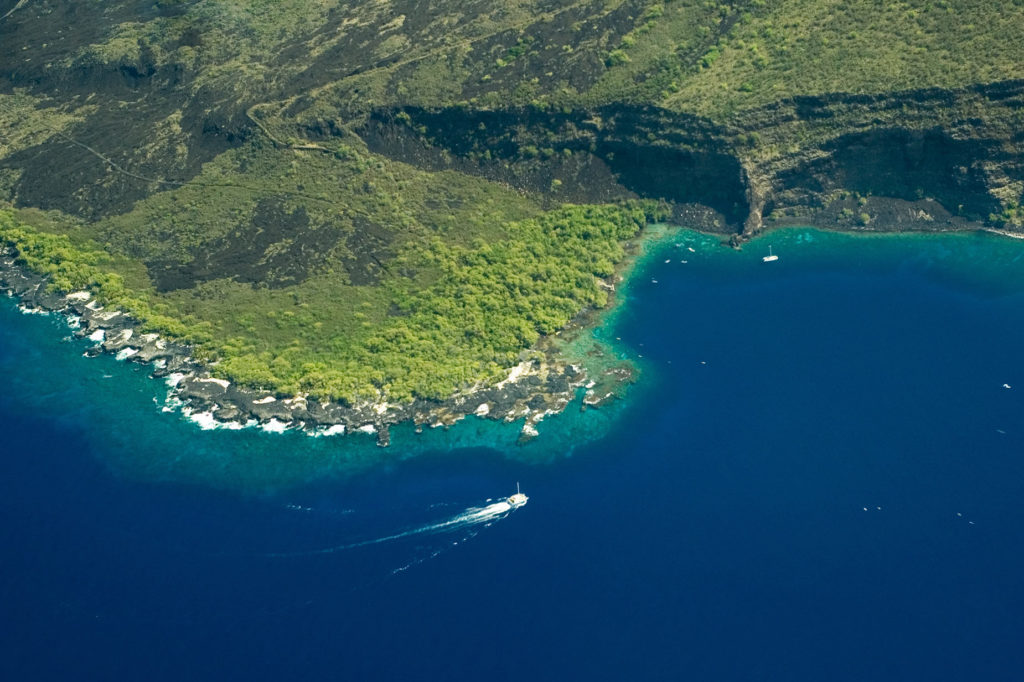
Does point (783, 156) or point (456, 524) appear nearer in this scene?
point (456, 524)

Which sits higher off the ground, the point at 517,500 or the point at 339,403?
the point at 339,403

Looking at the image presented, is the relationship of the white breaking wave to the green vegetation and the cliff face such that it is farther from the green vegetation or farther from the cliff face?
the cliff face

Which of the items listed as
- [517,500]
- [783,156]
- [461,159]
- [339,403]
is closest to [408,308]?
[339,403]

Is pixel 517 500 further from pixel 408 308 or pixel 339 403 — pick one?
pixel 408 308

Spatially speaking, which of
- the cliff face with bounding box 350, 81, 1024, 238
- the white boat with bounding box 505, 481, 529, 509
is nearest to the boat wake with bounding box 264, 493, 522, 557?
the white boat with bounding box 505, 481, 529, 509

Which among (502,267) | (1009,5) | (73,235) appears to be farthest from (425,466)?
(1009,5)

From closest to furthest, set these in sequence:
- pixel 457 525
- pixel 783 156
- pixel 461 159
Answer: pixel 457 525
pixel 783 156
pixel 461 159

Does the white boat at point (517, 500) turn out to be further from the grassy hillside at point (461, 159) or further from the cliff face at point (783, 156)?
the cliff face at point (783, 156)

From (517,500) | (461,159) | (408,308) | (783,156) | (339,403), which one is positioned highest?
(461,159)
